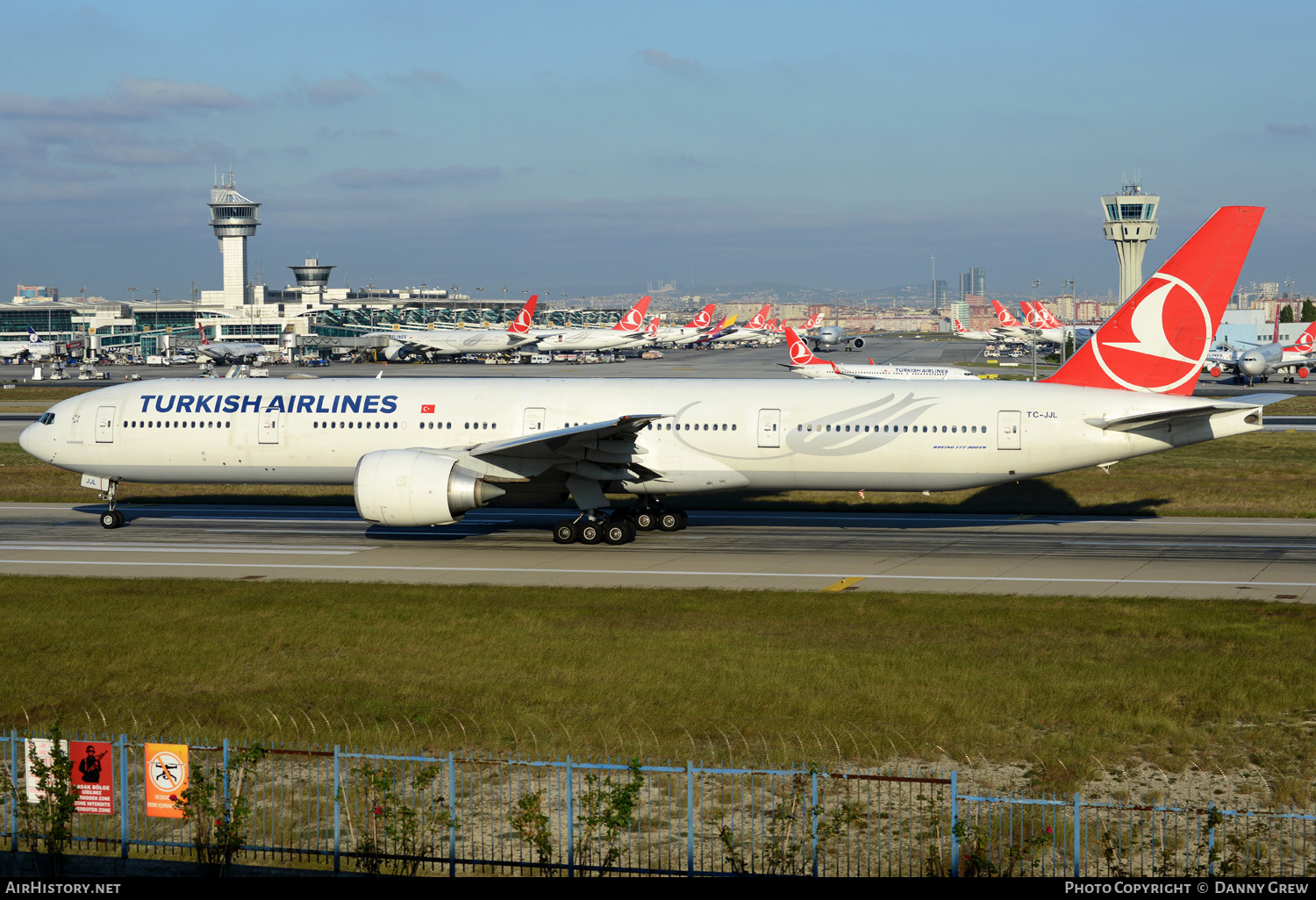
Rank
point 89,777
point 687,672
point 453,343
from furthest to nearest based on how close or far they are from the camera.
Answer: point 453,343, point 687,672, point 89,777

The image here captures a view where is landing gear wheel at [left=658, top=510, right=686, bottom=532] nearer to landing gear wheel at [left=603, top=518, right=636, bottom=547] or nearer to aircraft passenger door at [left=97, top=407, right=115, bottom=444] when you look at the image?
landing gear wheel at [left=603, top=518, right=636, bottom=547]

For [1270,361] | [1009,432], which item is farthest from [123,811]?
[1270,361]

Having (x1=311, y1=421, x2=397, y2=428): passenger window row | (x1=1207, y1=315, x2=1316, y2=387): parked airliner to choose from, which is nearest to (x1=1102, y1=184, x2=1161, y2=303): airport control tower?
(x1=1207, y1=315, x2=1316, y2=387): parked airliner

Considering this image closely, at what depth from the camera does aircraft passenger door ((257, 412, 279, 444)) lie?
36062 millimetres

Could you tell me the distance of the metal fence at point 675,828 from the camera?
39.4ft

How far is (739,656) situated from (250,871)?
10.7 meters

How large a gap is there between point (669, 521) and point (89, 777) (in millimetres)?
26125

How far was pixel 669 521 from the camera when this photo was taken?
3762cm

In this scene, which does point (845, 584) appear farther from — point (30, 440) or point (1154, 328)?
point (30, 440)

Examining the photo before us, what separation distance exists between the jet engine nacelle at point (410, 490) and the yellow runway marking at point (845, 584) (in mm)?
10592

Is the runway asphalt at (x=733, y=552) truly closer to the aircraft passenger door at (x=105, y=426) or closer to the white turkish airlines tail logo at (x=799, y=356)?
the aircraft passenger door at (x=105, y=426)

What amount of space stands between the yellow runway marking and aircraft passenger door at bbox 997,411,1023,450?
732 centimetres

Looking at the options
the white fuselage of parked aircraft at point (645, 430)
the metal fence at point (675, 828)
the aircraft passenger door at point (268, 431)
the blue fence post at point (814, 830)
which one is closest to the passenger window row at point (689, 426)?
the white fuselage of parked aircraft at point (645, 430)

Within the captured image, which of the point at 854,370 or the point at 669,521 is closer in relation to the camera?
the point at 669,521
